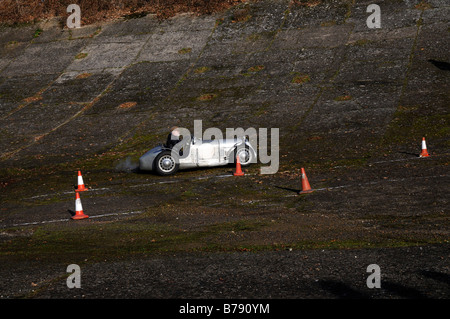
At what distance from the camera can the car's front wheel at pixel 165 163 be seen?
55.7 ft

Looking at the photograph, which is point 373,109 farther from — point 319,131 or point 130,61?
point 130,61

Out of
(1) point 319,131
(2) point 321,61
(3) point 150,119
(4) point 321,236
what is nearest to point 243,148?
(1) point 319,131

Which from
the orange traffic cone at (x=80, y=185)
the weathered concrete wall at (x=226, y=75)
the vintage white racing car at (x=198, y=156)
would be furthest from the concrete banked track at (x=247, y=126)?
the orange traffic cone at (x=80, y=185)

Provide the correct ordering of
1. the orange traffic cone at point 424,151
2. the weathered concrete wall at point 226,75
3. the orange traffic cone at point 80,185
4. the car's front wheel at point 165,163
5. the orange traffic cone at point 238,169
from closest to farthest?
the orange traffic cone at point 80,185, the orange traffic cone at point 238,169, the orange traffic cone at point 424,151, the car's front wheel at point 165,163, the weathered concrete wall at point 226,75

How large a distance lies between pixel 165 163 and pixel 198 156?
93 centimetres

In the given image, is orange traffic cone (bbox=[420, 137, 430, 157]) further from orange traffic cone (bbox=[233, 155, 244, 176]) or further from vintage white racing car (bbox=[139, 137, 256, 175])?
orange traffic cone (bbox=[233, 155, 244, 176])

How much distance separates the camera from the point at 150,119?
980 inches

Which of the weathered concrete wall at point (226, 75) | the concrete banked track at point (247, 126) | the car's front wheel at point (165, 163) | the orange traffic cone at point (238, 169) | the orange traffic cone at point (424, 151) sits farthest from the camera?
the weathered concrete wall at point (226, 75)

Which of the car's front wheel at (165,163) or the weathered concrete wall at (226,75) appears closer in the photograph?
the car's front wheel at (165,163)

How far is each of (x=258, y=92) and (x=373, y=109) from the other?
5.40 m

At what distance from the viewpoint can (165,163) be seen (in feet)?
55.8

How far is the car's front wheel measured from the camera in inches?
669

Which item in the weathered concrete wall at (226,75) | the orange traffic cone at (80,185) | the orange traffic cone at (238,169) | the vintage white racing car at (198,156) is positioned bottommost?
the orange traffic cone at (80,185)

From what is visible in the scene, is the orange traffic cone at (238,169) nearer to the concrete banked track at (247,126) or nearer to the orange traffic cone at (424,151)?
the concrete banked track at (247,126)
